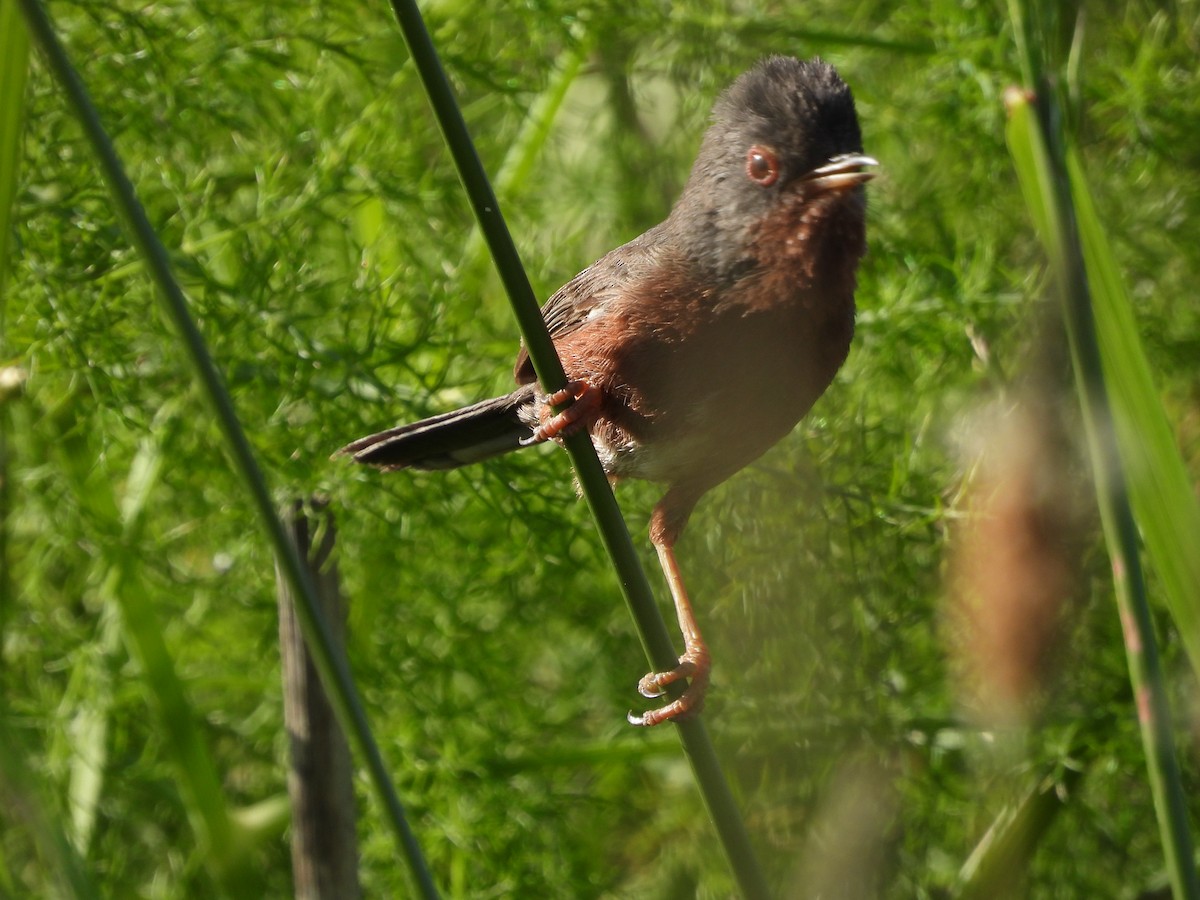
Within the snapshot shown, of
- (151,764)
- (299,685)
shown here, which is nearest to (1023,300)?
(299,685)

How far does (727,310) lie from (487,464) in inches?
33.6

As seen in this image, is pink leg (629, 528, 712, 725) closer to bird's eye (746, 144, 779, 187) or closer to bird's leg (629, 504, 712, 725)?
bird's leg (629, 504, 712, 725)

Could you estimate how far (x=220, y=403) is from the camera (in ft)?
4.31

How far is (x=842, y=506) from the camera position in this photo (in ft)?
9.50

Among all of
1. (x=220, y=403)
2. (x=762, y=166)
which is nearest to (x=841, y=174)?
(x=762, y=166)

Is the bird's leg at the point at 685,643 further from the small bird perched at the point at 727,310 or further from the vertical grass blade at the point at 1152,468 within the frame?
the vertical grass blade at the point at 1152,468

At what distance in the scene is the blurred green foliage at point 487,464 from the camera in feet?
9.44

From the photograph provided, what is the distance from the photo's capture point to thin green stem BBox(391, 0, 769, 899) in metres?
1.35

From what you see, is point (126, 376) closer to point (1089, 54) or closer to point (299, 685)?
point (299, 685)

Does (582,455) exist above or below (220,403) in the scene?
below

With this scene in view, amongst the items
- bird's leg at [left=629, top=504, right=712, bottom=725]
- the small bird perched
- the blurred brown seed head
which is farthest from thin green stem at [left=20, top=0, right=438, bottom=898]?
bird's leg at [left=629, top=504, right=712, bottom=725]

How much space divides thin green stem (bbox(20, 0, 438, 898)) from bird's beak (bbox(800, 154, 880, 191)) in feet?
4.19

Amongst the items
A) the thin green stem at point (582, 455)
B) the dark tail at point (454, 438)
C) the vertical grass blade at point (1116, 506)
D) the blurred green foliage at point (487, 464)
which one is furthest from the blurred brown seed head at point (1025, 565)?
the dark tail at point (454, 438)

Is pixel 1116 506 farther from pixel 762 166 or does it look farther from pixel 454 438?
pixel 454 438
